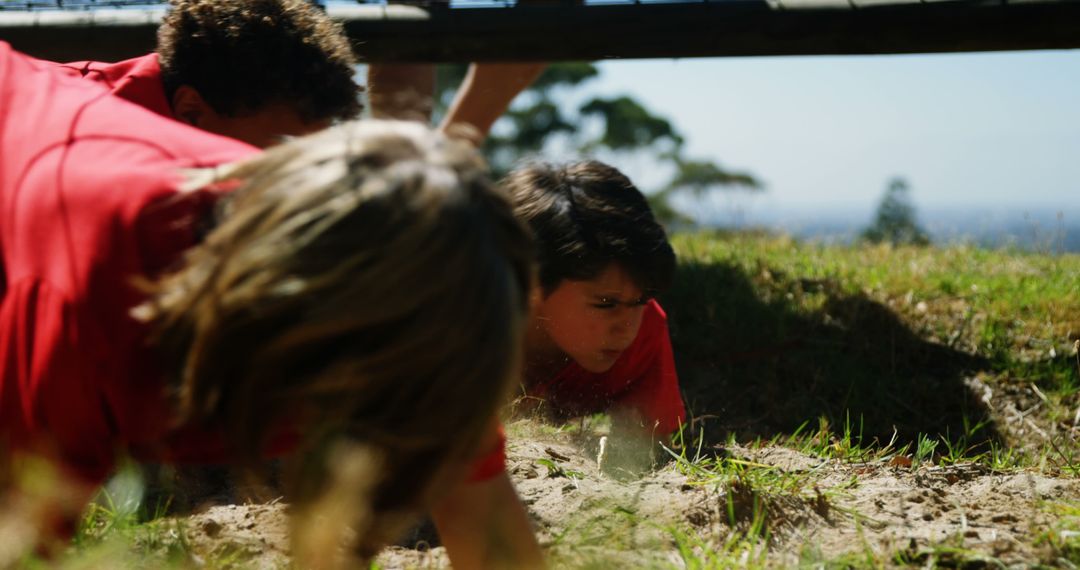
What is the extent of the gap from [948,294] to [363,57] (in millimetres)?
2582

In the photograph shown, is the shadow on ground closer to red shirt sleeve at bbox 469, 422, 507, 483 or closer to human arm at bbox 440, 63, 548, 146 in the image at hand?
human arm at bbox 440, 63, 548, 146

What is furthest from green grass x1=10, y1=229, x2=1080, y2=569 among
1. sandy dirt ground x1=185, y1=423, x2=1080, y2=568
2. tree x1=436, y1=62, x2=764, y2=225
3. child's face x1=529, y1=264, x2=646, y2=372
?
tree x1=436, y1=62, x2=764, y2=225

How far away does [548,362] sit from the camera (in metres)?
3.45

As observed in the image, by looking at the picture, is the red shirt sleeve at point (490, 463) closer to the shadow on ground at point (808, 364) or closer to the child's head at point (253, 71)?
the child's head at point (253, 71)

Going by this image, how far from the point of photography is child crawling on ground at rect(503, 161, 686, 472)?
3.27 m

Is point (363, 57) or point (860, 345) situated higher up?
point (363, 57)

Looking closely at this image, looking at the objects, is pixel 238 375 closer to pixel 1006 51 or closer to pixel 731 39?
pixel 731 39

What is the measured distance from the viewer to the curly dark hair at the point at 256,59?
252cm

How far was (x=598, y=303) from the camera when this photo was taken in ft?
10.9

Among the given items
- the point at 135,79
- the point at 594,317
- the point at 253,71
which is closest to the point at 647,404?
the point at 594,317

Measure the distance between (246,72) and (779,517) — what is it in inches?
64.7

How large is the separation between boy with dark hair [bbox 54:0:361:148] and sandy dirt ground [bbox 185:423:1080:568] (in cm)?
94

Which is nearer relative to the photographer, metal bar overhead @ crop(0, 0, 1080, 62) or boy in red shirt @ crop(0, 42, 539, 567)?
boy in red shirt @ crop(0, 42, 539, 567)

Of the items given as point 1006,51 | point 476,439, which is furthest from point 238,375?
point 1006,51
